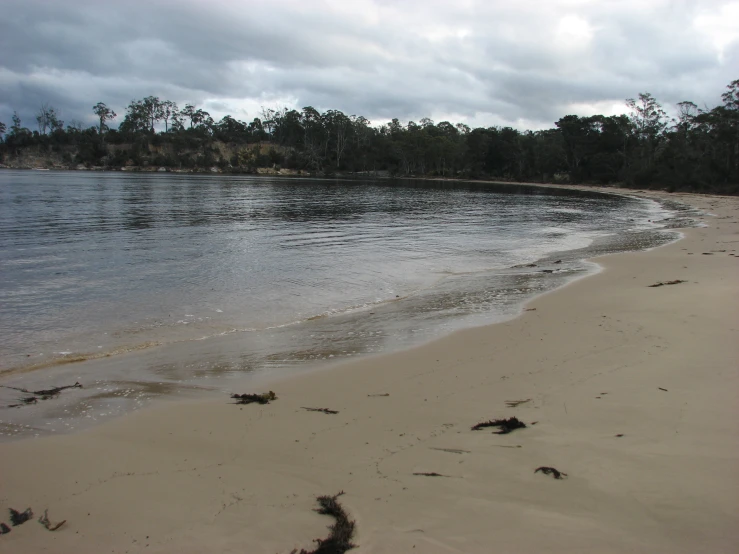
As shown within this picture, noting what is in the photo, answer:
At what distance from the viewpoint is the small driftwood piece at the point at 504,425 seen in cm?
404

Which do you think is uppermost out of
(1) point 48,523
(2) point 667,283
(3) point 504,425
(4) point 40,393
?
(2) point 667,283

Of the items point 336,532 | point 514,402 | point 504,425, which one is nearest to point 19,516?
point 336,532

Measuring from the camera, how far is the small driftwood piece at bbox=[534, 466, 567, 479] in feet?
10.9

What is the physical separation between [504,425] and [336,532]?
1.95m

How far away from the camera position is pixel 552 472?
11.1 feet

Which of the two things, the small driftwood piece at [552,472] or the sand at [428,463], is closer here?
the sand at [428,463]

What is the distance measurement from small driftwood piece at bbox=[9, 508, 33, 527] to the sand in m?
0.05

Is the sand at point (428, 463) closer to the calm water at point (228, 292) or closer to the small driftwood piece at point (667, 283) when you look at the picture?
the calm water at point (228, 292)

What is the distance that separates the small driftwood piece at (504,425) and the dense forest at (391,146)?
243 feet

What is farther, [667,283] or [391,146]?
[391,146]

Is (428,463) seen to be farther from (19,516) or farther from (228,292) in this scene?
(228,292)

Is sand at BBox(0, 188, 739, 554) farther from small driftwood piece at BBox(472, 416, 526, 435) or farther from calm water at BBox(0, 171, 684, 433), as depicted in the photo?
calm water at BBox(0, 171, 684, 433)

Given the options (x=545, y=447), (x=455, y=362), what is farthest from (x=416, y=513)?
(x=455, y=362)

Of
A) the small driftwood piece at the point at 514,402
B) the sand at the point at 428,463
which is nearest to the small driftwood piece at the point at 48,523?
the sand at the point at 428,463
